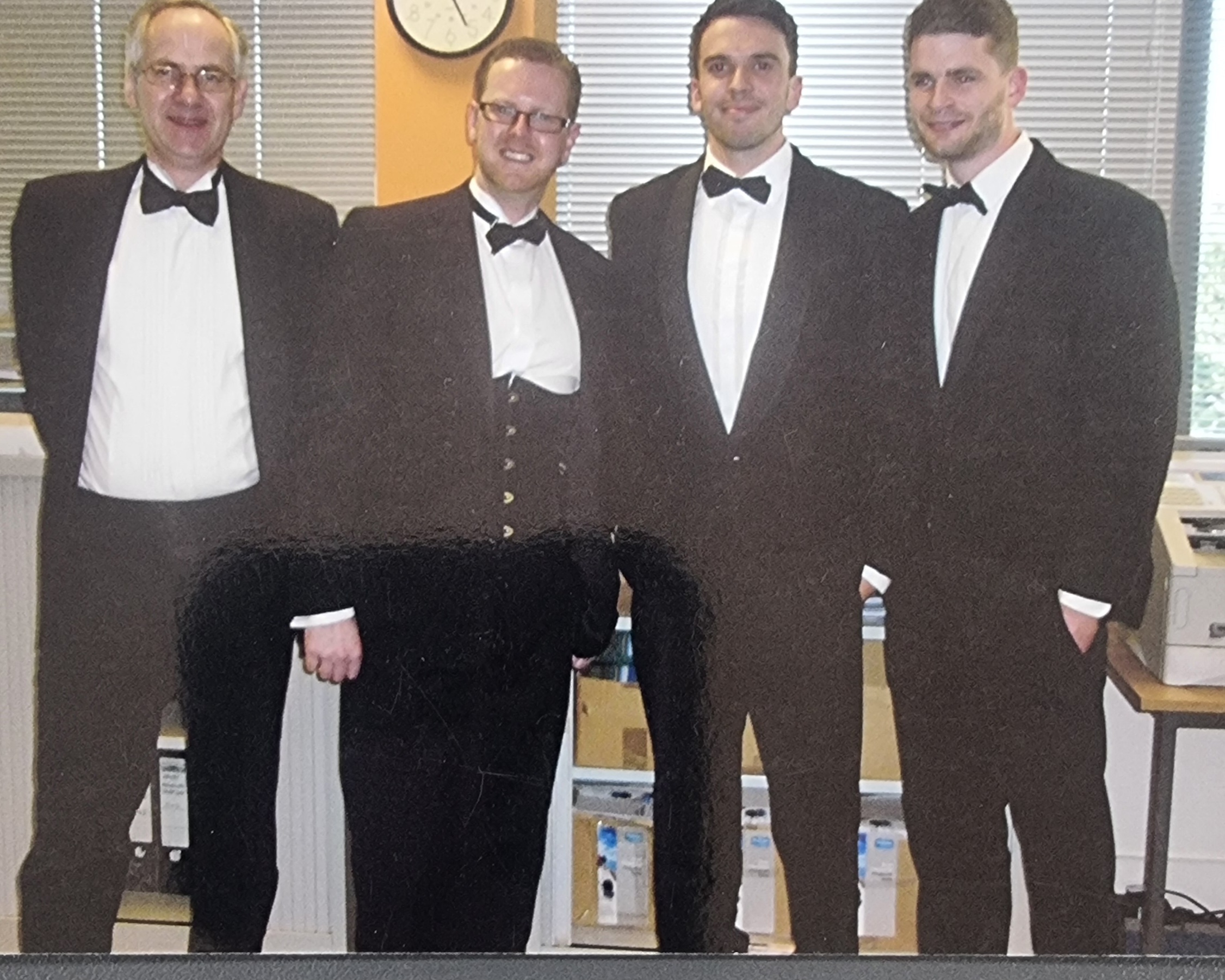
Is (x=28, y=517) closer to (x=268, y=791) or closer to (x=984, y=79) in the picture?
(x=268, y=791)

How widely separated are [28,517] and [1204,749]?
1542mm

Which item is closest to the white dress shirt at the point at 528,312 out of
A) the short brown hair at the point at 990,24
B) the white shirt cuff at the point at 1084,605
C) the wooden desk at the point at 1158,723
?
the short brown hair at the point at 990,24

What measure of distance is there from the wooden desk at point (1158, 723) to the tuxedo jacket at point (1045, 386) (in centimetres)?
16

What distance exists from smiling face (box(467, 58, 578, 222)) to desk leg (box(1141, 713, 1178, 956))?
103 centimetres

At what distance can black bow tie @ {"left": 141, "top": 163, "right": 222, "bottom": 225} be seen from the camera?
1.59m

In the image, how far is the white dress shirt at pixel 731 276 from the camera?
5.18ft

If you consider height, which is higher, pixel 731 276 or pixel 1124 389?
pixel 731 276

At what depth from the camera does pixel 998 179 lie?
5.13 ft

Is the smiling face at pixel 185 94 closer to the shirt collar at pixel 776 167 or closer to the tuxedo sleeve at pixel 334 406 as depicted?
the tuxedo sleeve at pixel 334 406

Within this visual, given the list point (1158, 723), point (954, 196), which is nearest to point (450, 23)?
point (954, 196)

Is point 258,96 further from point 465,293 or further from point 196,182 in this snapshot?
point 465,293

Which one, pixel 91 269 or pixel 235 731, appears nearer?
pixel 91 269

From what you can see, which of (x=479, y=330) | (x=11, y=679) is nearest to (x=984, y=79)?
(x=479, y=330)

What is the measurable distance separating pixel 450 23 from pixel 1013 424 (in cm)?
84
